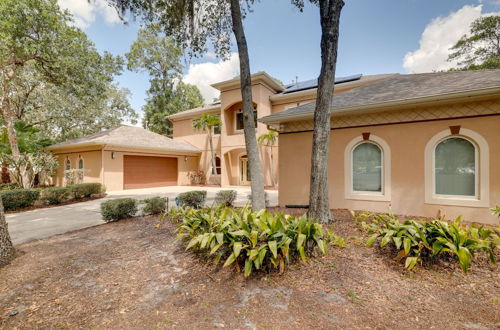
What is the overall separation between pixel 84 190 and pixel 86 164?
14.8 ft

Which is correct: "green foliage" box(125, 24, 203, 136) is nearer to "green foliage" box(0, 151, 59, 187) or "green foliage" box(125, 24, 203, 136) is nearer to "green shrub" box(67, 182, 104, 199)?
"green foliage" box(0, 151, 59, 187)

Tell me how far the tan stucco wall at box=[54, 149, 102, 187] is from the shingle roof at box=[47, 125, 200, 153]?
68 cm

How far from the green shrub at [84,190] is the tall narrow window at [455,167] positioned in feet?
46.4

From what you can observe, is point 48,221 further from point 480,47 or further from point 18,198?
point 480,47

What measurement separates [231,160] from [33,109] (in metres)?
17.7

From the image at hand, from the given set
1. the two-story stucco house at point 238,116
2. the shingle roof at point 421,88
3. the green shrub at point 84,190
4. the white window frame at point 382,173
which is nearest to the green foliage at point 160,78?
the two-story stucco house at point 238,116

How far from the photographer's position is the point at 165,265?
11.3 ft

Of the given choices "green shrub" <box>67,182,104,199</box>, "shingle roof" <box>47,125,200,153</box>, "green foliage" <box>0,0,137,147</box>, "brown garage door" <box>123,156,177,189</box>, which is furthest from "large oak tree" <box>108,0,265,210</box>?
"brown garage door" <box>123,156,177,189</box>

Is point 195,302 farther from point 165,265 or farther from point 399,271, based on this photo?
point 399,271

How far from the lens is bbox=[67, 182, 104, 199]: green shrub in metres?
10.4

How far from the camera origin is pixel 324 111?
439 cm

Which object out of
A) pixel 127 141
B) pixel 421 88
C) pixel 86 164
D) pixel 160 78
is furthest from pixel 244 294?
pixel 160 78

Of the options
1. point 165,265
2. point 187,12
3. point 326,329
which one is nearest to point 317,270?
point 326,329

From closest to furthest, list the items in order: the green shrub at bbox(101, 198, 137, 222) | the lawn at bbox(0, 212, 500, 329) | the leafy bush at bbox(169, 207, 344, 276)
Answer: the lawn at bbox(0, 212, 500, 329) → the leafy bush at bbox(169, 207, 344, 276) → the green shrub at bbox(101, 198, 137, 222)
